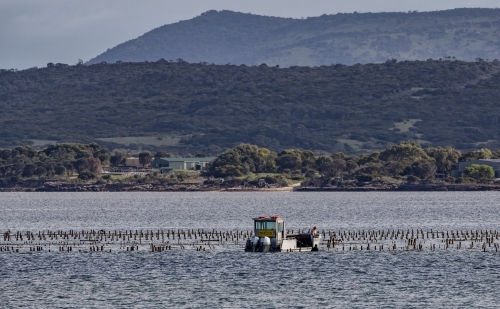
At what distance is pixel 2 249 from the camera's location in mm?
96062

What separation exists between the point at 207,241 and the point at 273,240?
1412 centimetres

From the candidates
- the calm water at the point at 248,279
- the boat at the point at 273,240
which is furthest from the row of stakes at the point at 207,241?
the calm water at the point at 248,279

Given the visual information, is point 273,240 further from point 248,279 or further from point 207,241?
point 248,279

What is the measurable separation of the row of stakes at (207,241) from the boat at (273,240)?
2.71 metres

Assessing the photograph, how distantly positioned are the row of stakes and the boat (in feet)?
8.88

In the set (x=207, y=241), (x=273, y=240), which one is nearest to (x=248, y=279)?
(x=273, y=240)

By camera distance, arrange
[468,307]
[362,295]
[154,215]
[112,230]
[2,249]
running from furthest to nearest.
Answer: [154,215]
[112,230]
[2,249]
[362,295]
[468,307]

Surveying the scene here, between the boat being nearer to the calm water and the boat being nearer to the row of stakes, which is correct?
the calm water

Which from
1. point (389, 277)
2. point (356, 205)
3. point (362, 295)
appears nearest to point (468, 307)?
point (362, 295)

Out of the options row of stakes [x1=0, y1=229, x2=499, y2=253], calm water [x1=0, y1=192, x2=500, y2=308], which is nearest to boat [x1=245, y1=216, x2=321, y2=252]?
calm water [x1=0, y1=192, x2=500, y2=308]

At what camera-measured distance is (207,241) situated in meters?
102

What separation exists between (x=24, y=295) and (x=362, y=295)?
19949mm

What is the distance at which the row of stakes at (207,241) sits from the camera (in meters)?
95.2

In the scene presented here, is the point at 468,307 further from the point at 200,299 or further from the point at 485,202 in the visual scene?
the point at 485,202
